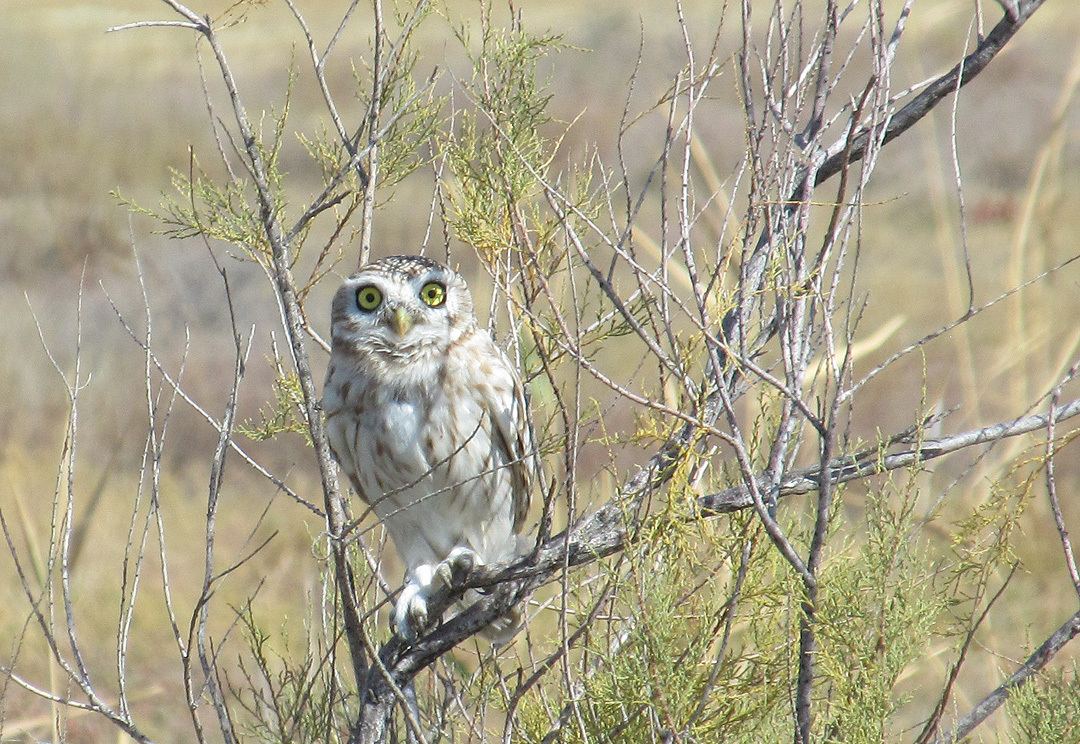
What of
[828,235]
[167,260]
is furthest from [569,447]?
[167,260]

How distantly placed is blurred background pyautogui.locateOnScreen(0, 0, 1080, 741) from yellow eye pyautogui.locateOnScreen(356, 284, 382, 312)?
67cm

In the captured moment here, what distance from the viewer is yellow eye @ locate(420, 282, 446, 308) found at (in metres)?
3.16

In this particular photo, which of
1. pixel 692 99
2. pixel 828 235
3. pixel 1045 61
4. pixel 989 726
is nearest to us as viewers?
pixel 828 235

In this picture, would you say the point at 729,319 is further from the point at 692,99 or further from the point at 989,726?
the point at 989,726

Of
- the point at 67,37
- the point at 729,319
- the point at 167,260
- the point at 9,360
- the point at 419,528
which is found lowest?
the point at 729,319

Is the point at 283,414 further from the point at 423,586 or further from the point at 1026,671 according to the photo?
the point at 1026,671

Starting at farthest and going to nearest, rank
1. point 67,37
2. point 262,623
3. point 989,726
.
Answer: point 67,37, point 262,623, point 989,726

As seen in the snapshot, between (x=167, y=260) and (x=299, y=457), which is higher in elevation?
(x=167, y=260)

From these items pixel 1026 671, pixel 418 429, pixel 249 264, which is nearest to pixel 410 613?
pixel 418 429

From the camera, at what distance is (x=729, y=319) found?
A: 2.43 m

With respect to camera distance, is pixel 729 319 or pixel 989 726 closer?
pixel 729 319

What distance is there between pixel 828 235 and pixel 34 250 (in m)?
12.8

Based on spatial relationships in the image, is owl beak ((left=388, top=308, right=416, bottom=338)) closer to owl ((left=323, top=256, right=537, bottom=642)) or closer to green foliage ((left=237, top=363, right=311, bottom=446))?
owl ((left=323, top=256, right=537, bottom=642))

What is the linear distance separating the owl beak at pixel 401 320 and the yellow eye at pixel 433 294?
0.07m
